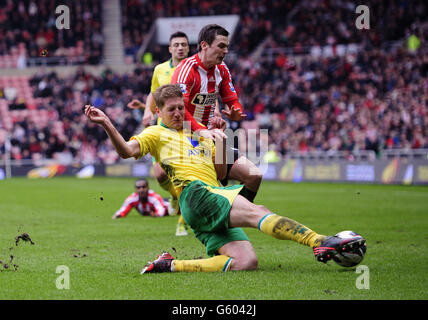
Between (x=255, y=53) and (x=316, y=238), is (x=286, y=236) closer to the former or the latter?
(x=316, y=238)

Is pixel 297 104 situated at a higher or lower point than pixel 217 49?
lower

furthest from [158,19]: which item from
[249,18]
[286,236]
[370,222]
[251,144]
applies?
[286,236]

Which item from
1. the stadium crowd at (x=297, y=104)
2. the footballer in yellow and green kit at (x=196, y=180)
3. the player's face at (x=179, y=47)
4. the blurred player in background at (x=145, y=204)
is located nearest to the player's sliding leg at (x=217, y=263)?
the footballer in yellow and green kit at (x=196, y=180)

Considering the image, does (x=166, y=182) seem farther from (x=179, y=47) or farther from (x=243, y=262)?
(x=243, y=262)

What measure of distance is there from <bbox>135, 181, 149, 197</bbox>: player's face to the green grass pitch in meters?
0.50

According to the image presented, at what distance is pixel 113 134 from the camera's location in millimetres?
4980

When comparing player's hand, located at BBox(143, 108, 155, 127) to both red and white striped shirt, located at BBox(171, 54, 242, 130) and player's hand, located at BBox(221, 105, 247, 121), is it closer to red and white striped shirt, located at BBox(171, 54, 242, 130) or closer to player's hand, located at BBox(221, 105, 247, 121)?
red and white striped shirt, located at BBox(171, 54, 242, 130)

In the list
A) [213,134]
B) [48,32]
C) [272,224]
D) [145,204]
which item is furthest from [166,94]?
[48,32]

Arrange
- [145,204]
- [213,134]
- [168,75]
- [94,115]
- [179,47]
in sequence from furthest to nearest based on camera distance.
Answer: [145,204] < [168,75] < [179,47] < [213,134] < [94,115]

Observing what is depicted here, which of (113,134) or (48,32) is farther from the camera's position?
(48,32)

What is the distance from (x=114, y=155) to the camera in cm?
3016

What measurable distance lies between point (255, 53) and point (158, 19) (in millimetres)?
5483

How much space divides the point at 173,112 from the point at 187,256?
1800 mm

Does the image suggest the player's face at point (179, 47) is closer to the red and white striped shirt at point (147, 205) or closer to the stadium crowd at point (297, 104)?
the red and white striped shirt at point (147, 205)
